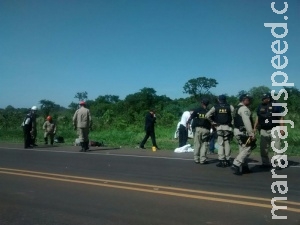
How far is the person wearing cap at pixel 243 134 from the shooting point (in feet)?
28.0

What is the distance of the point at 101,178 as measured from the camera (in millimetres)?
8383

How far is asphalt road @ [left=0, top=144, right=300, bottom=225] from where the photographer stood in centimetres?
526

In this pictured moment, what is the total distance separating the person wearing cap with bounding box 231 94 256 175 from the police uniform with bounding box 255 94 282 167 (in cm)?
64

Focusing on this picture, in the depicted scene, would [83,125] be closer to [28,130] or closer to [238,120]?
[28,130]

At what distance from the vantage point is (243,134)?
892cm

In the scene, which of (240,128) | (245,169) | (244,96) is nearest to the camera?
(245,169)

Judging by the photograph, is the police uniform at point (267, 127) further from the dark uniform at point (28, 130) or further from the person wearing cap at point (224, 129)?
the dark uniform at point (28, 130)

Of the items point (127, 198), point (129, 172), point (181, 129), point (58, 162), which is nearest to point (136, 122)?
point (181, 129)

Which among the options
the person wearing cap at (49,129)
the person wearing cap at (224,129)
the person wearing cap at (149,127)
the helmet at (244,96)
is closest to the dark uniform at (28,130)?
the person wearing cap at (49,129)

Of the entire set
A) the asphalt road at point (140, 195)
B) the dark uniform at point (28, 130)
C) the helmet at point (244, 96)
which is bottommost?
the asphalt road at point (140, 195)

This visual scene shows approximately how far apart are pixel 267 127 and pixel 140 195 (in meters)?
4.44

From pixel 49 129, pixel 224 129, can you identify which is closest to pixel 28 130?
pixel 49 129

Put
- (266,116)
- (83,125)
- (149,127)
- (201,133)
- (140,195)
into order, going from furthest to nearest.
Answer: (149,127) < (83,125) < (201,133) < (266,116) < (140,195)

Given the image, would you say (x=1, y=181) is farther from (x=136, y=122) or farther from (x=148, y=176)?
(x=136, y=122)
